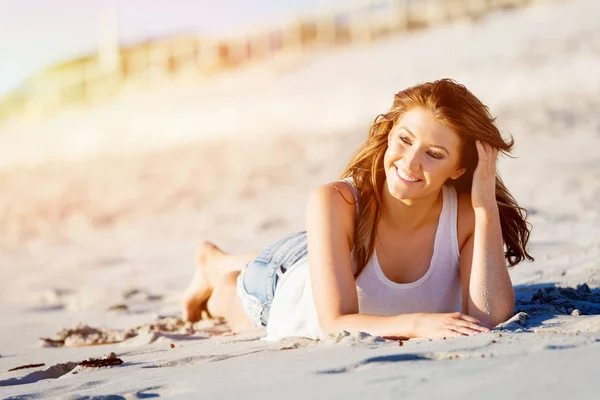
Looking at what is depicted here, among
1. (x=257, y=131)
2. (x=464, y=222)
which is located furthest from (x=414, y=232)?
(x=257, y=131)

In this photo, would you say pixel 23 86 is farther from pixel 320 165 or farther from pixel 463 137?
pixel 463 137

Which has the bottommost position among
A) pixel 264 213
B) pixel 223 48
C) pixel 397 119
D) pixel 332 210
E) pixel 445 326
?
pixel 445 326

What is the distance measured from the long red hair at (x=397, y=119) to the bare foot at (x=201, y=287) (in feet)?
5.05

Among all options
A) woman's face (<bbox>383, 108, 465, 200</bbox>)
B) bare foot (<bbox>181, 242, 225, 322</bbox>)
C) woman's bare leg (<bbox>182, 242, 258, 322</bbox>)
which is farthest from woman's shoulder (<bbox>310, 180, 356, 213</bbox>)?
bare foot (<bbox>181, 242, 225, 322</bbox>)

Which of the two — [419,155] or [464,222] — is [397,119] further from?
[464,222]

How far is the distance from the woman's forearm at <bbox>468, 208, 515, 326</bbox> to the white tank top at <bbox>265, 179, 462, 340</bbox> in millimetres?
184

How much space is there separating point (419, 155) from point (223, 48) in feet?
65.4

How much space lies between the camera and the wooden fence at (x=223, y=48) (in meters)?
18.3

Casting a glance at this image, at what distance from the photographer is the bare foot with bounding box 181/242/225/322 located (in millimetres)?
4812

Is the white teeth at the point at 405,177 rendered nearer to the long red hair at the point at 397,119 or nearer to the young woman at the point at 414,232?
the young woman at the point at 414,232

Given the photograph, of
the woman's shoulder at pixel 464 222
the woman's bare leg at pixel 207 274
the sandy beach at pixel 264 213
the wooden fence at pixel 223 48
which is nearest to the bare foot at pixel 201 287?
the woman's bare leg at pixel 207 274

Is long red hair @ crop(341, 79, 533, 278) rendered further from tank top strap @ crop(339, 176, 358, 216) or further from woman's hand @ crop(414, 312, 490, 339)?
woman's hand @ crop(414, 312, 490, 339)

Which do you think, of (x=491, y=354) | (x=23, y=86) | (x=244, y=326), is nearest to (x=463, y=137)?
(x=491, y=354)

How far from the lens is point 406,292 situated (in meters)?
3.54
